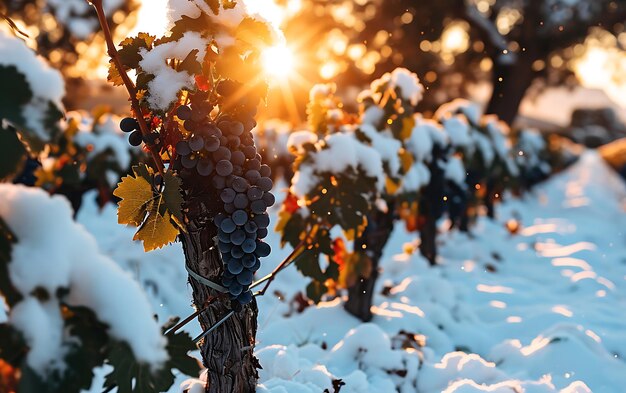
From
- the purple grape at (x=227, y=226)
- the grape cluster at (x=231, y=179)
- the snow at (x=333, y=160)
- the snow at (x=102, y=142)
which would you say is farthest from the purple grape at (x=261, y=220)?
the snow at (x=102, y=142)

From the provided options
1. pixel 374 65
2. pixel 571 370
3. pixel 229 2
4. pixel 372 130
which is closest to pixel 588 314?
pixel 571 370

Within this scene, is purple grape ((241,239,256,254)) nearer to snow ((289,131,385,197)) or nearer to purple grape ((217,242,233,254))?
purple grape ((217,242,233,254))

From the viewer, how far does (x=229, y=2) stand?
70.9 inches

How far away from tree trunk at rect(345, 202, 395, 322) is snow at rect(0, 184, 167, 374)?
2.91 m

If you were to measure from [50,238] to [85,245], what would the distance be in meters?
0.07

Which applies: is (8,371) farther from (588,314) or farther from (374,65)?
(374,65)

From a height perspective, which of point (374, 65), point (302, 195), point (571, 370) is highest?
point (374, 65)

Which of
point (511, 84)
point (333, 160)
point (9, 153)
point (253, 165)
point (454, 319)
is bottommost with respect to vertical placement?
point (9, 153)

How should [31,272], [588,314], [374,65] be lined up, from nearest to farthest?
[31,272]
[588,314]
[374,65]

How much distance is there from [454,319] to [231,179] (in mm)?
3037

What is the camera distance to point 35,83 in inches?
44.5

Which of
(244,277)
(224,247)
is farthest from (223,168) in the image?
(244,277)

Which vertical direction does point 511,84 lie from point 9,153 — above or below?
above

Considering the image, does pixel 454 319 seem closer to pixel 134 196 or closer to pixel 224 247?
pixel 224 247
